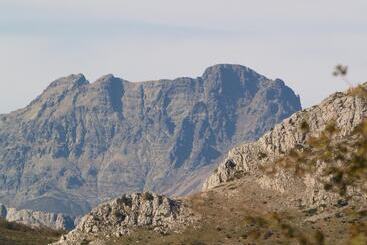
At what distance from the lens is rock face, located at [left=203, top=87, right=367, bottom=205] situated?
176 m

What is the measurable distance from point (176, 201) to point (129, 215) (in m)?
10.7

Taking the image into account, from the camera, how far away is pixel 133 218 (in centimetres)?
17738

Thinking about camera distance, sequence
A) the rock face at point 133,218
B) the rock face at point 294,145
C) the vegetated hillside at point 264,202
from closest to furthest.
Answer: the vegetated hillside at point 264,202 < the rock face at point 133,218 < the rock face at point 294,145

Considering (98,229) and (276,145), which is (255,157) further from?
(98,229)

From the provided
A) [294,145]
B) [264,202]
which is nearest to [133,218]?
[264,202]

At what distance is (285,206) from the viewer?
17638cm

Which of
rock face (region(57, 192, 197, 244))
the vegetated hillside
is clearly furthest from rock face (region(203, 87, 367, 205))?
rock face (region(57, 192, 197, 244))

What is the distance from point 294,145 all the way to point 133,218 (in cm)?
3715

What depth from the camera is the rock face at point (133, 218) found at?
174375mm

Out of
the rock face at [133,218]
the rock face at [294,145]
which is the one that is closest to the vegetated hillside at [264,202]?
the rock face at [294,145]

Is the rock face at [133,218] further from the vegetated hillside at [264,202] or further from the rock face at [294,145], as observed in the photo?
the rock face at [294,145]

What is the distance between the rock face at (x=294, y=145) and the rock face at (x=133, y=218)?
19905 millimetres

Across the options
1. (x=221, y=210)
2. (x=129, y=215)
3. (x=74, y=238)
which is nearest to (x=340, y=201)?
(x=221, y=210)

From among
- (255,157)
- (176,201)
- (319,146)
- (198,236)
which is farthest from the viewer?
(255,157)
